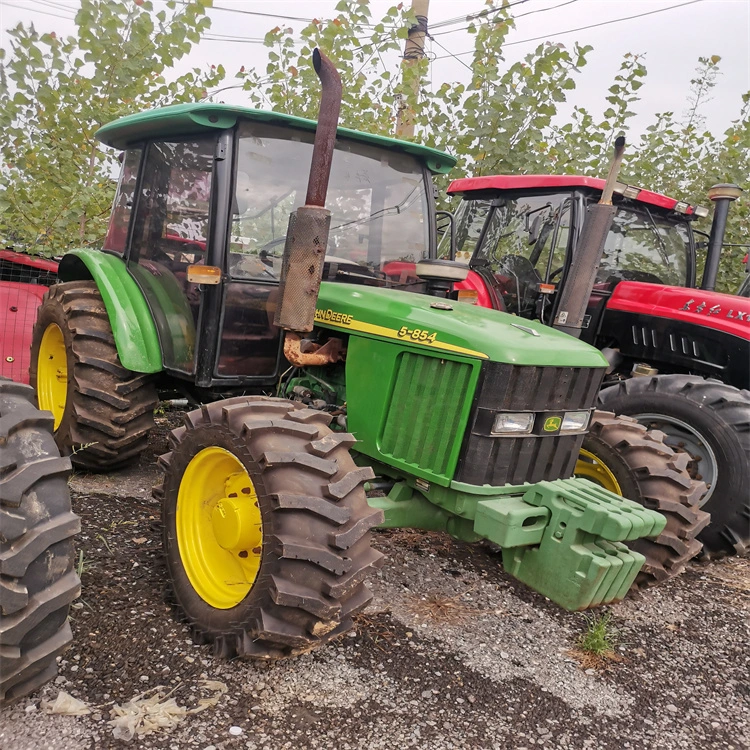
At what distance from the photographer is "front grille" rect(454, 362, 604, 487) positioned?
282 cm

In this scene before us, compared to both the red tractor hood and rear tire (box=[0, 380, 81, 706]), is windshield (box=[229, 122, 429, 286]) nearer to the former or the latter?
rear tire (box=[0, 380, 81, 706])

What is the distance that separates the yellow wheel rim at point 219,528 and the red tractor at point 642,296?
199 cm

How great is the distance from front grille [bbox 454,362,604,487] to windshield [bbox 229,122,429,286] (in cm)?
120

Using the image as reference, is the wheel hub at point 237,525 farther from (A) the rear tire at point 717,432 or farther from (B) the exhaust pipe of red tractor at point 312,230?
(A) the rear tire at point 717,432

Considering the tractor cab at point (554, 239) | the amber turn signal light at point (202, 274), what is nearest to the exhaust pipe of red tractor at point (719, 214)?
the tractor cab at point (554, 239)

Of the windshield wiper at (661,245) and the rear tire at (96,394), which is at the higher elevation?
the windshield wiper at (661,245)

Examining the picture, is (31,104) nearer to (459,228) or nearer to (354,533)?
(459,228)

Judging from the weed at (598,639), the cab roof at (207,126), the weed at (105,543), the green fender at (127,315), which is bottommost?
the weed at (105,543)

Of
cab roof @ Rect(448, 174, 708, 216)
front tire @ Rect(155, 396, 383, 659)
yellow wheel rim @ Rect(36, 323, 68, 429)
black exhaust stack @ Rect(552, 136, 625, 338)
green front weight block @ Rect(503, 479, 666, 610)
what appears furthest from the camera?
cab roof @ Rect(448, 174, 708, 216)

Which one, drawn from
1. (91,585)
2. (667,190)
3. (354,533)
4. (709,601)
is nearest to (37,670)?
(91,585)

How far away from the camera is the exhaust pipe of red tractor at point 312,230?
268 centimetres

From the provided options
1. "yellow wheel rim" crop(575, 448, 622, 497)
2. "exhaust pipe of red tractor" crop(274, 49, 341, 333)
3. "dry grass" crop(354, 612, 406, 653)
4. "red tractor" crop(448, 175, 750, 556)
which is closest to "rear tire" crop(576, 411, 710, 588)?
"yellow wheel rim" crop(575, 448, 622, 497)

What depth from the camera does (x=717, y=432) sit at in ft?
13.6

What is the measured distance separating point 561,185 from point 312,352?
2.94 metres
